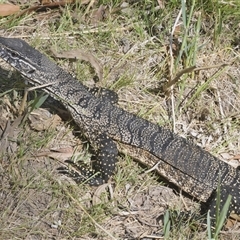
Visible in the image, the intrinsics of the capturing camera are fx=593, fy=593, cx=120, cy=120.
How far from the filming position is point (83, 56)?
6801 mm

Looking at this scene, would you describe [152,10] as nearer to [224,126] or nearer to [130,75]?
[130,75]

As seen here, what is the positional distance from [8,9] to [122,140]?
90.9 inches

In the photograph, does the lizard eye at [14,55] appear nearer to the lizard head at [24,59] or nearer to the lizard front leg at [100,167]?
the lizard head at [24,59]

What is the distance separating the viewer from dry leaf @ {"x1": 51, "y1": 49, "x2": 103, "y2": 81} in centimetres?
673

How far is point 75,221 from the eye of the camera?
5.66 meters

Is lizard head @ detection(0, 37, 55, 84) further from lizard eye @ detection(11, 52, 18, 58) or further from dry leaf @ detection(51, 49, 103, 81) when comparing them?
dry leaf @ detection(51, 49, 103, 81)

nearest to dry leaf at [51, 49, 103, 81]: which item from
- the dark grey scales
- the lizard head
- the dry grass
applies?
the dry grass

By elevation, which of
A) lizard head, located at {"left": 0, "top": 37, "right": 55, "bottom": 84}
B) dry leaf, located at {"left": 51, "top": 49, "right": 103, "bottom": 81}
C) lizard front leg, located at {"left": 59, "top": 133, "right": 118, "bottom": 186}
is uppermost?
lizard head, located at {"left": 0, "top": 37, "right": 55, "bottom": 84}

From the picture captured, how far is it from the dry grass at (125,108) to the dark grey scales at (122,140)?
17 centimetres

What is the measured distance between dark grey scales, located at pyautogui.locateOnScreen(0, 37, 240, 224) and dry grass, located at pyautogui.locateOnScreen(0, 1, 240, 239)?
17cm

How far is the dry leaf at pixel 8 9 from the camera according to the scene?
7141 millimetres

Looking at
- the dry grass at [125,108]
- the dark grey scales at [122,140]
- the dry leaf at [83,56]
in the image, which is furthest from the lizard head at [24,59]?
the dry leaf at [83,56]

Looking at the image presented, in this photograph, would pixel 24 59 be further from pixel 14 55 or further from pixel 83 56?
pixel 83 56

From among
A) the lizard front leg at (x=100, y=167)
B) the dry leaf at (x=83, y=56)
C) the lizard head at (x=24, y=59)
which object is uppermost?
the lizard head at (x=24, y=59)
